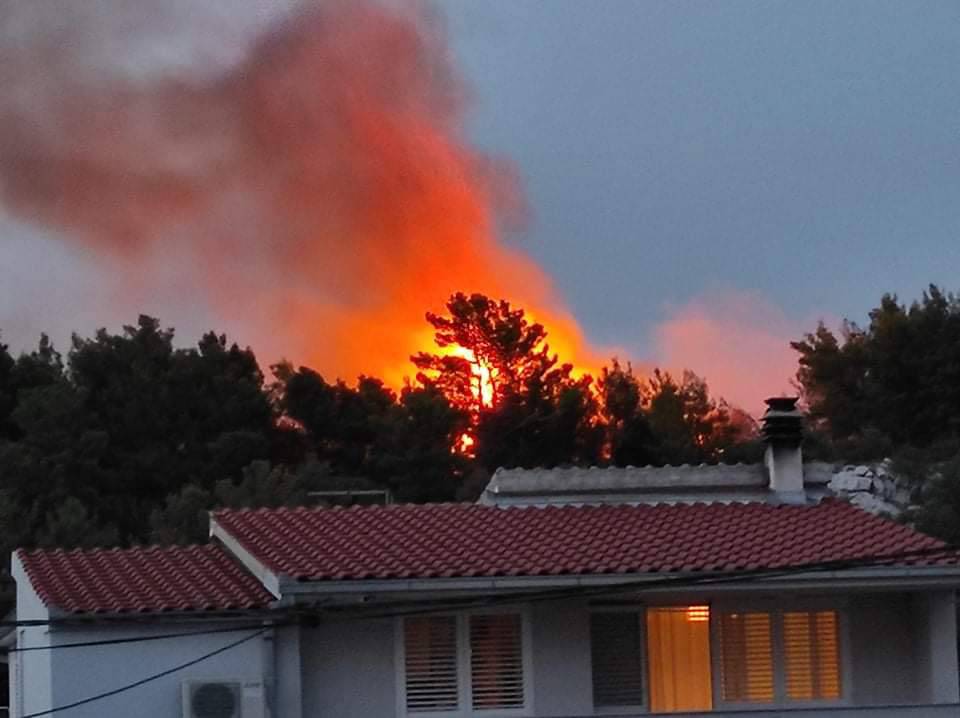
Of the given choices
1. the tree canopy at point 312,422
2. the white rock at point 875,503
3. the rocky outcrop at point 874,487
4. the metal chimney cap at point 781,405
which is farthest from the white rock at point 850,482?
the metal chimney cap at point 781,405

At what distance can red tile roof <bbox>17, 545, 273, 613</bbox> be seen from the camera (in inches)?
944

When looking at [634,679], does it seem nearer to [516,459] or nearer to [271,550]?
[271,550]

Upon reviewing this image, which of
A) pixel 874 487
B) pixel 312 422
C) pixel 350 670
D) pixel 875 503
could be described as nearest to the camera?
pixel 350 670

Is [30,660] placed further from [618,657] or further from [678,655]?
[678,655]

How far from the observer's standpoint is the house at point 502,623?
23.8 metres

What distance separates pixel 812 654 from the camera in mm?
25844

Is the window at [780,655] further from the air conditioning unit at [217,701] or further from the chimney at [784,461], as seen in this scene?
the air conditioning unit at [217,701]

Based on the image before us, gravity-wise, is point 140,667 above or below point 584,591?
below

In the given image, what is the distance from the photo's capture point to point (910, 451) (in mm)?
72312

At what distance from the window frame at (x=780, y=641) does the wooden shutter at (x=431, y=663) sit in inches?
131

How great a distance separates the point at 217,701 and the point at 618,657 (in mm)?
5250

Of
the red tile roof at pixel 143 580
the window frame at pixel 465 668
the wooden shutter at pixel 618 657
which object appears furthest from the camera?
the wooden shutter at pixel 618 657

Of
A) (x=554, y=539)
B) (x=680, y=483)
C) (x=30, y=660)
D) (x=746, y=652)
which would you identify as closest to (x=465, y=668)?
(x=554, y=539)

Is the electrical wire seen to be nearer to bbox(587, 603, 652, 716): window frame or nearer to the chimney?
bbox(587, 603, 652, 716): window frame
